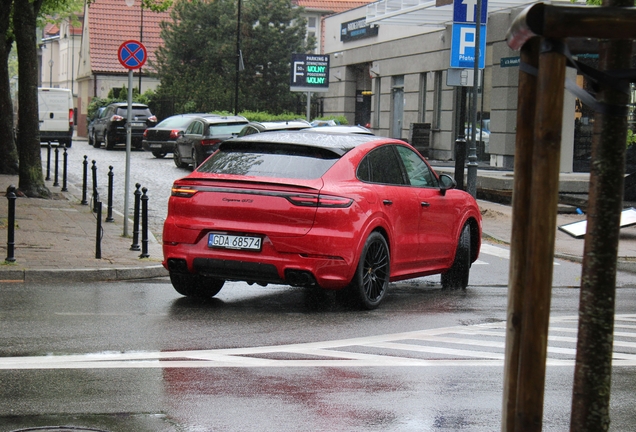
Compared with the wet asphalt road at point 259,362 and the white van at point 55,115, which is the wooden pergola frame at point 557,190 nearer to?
the wet asphalt road at point 259,362

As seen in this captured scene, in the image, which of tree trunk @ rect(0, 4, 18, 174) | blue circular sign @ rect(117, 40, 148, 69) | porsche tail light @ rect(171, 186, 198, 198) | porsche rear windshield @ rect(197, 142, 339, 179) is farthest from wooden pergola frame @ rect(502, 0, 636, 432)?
tree trunk @ rect(0, 4, 18, 174)

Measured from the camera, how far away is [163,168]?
32.5 metres

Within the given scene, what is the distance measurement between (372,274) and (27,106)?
40.5 ft

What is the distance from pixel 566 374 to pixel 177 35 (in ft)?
182

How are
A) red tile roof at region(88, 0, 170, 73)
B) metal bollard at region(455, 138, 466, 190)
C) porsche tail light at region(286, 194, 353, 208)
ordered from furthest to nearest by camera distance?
red tile roof at region(88, 0, 170, 73)
metal bollard at region(455, 138, 466, 190)
porsche tail light at region(286, 194, 353, 208)

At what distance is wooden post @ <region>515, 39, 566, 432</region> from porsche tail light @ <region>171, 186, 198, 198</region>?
21.1ft

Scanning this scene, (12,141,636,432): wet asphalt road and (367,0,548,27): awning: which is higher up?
(367,0,548,27): awning

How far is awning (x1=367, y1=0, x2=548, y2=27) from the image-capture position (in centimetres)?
3199

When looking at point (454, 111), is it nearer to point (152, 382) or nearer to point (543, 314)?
point (152, 382)

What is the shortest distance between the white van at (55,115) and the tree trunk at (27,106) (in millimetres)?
23867

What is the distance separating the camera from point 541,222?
345cm

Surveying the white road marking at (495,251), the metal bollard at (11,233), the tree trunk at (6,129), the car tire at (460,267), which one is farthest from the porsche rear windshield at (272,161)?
the tree trunk at (6,129)

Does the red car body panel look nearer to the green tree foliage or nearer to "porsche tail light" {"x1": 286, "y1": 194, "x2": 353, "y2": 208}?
"porsche tail light" {"x1": 286, "y1": 194, "x2": 353, "y2": 208}

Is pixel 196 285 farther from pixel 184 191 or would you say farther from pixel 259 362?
pixel 259 362
